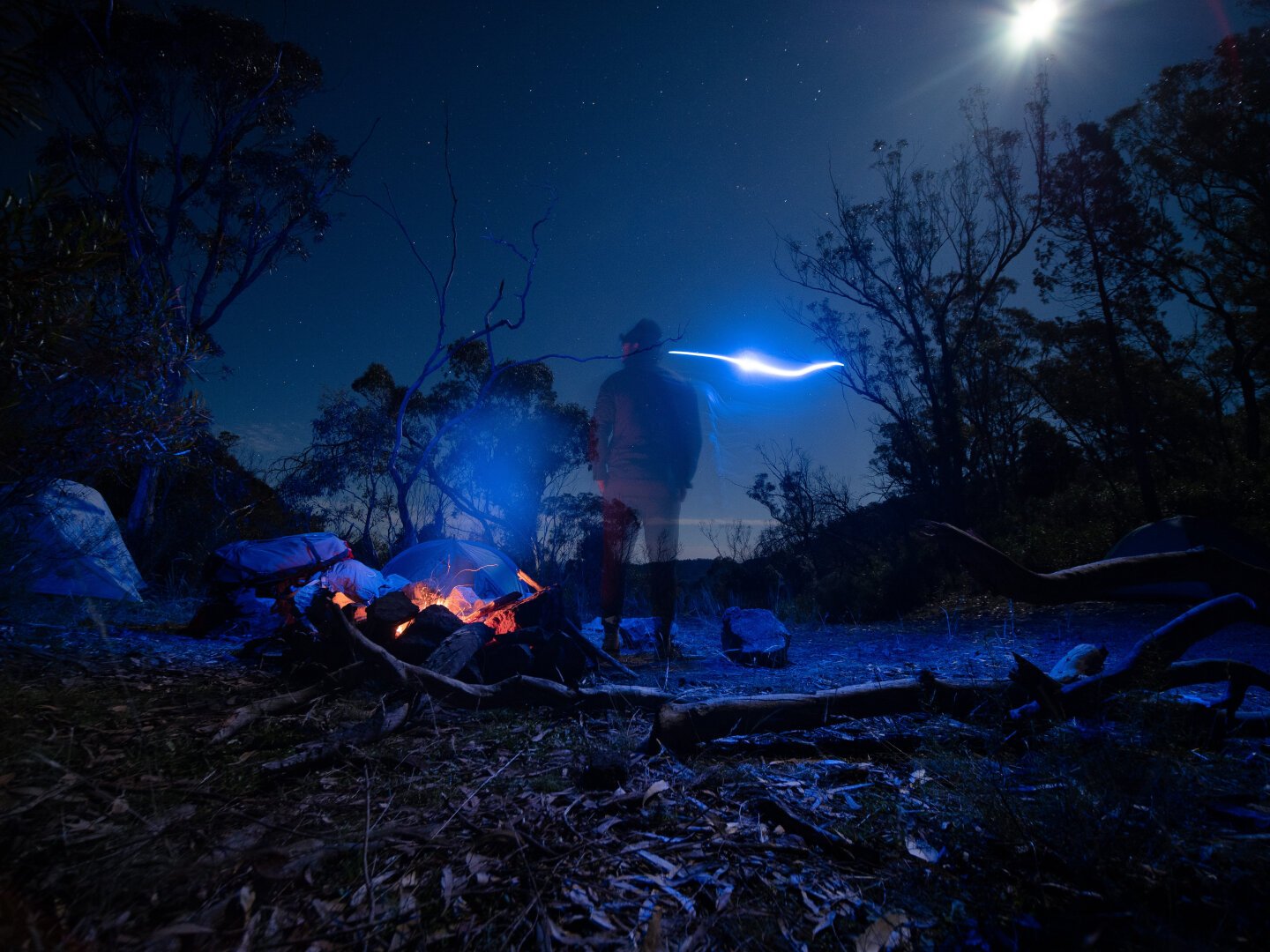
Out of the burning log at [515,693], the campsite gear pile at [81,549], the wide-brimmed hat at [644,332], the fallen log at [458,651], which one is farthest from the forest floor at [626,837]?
the campsite gear pile at [81,549]

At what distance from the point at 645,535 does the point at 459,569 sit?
8.40ft

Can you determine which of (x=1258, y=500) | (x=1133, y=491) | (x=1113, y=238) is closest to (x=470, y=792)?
(x=1258, y=500)

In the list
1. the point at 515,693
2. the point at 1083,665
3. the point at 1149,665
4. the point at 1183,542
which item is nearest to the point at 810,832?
the point at 515,693

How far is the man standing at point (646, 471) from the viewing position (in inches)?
225

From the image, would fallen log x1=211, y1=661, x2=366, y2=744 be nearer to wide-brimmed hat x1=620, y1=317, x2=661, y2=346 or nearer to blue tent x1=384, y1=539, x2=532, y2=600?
blue tent x1=384, y1=539, x2=532, y2=600

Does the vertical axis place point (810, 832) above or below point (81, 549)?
below

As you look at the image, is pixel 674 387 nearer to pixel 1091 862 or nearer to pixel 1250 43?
pixel 1091 862

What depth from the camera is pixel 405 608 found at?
12.9 ft

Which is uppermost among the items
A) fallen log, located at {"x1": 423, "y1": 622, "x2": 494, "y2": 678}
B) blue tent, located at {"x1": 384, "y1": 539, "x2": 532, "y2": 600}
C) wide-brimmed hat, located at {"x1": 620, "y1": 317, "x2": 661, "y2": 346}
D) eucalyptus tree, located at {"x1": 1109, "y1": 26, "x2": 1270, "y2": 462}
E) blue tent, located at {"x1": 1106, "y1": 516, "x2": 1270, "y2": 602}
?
eucalyptus tree, located at {"x1": 1109, "y1": 26, "x2": 1270, "y2": 462}

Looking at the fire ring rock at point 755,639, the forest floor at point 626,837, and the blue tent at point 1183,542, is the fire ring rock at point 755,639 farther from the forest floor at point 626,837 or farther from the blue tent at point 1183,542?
the blue tent at point 1183,542

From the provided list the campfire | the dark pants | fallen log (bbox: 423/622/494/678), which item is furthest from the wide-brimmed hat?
fallen log (bbox: 423/622/494/678)

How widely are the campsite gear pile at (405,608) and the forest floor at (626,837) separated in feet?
3.05

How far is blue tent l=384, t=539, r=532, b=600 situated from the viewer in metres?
6.77

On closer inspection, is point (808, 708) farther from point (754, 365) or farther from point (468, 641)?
point (754, 365)
